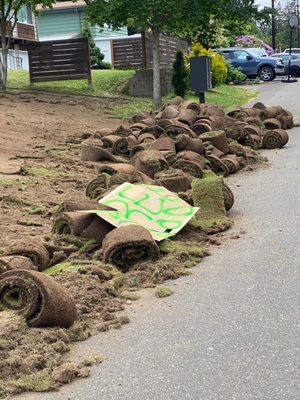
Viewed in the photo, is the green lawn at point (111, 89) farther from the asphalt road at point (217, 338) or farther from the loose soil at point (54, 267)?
the asphalt road at point (217, 338)

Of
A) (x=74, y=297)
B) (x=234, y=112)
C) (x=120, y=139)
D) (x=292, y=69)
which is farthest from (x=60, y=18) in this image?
(x=74, y=297)

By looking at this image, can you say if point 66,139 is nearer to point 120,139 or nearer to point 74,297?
point 120,139

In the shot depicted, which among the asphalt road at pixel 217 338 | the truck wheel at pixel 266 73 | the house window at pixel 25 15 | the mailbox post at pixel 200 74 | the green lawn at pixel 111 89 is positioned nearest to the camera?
the asphalt road at pixel 217 338

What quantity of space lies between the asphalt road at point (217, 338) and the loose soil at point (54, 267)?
13cm

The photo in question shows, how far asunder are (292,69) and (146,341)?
135 feet

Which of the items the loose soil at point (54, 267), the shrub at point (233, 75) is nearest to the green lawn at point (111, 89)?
the loose soil at point (54, 267)

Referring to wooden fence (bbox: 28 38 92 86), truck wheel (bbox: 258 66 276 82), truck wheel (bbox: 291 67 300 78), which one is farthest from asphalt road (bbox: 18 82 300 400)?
truck wheel (bbox: 291 67 300 78)

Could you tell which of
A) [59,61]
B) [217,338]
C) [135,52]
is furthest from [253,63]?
[217,338]

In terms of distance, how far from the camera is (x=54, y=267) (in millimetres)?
5496

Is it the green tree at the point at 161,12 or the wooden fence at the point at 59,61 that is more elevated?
the green tree at the point at 161,12

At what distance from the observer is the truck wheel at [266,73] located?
127 ft

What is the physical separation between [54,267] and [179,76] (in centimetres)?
1956

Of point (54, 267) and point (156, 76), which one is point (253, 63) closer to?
point (156, 76)

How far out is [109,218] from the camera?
613cm
